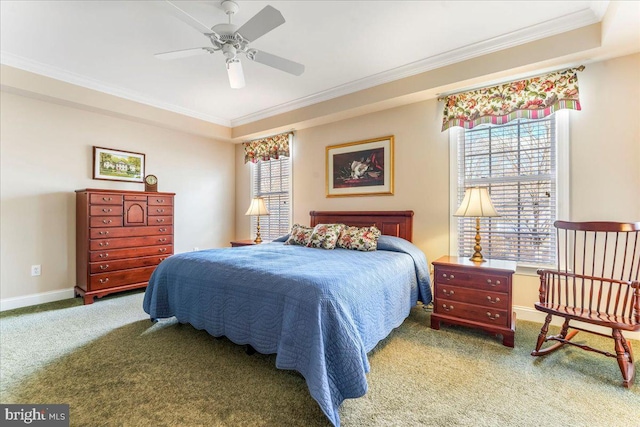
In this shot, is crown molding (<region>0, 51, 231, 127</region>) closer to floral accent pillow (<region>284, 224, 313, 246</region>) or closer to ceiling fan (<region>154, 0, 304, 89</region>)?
ceiling fan (<region>154, 0, 304, 89</region>)

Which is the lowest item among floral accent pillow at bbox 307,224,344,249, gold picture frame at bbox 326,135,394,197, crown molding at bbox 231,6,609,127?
floral accent pillow at bbox 307,224,344,249

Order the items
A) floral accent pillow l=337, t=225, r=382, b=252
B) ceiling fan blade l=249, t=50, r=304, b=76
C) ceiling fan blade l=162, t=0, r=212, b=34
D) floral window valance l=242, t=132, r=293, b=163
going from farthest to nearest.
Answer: floral window valance l=242, t=132, r=293, b=163, floral accent pillow l=337, t=225, r=382, b=252, ceiling fan blade l=249, t=50, r=304, b=76, ceiling fan blade l=162, t=0, r=212, b=34

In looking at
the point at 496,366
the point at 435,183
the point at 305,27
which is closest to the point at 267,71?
the point at 305,27

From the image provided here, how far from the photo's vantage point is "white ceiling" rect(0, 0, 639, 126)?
2252 millimetres

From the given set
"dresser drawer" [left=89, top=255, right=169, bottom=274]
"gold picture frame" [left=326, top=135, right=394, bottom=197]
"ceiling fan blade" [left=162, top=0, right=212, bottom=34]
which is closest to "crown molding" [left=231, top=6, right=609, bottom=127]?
"gold picture frame" [left=326, top=135, right=394, bottom=197]

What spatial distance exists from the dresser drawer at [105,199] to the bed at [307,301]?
1.49 metres

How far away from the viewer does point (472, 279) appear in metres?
2.52

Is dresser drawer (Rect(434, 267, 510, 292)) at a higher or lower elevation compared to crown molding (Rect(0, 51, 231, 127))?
lower

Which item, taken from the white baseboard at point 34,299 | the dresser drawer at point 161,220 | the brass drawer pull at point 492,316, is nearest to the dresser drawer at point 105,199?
the dresser drawer at point 161,220

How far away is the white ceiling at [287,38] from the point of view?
7.39 feet

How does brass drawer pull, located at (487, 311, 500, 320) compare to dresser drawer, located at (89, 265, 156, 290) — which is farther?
dresser drawer, located at (89, 265, 156, 290)

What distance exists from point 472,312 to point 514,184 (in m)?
1.39

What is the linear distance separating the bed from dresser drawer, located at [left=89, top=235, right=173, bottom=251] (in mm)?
1274

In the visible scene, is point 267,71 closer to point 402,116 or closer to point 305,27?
point 305,27
